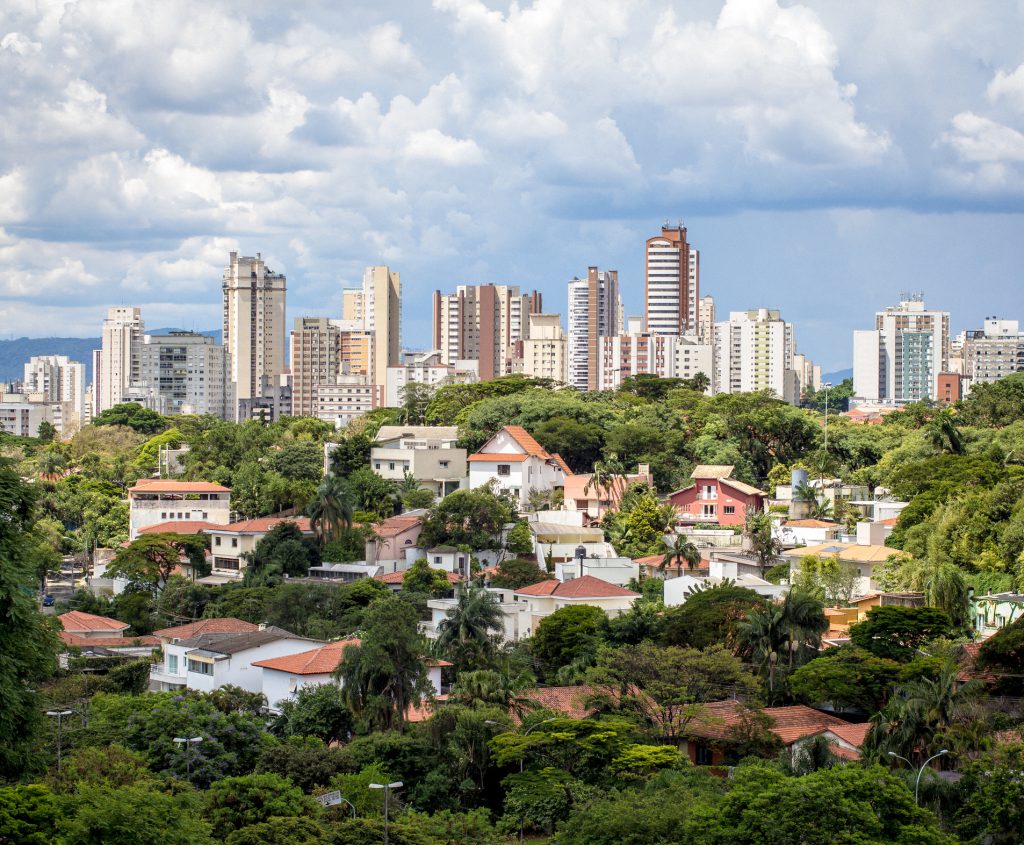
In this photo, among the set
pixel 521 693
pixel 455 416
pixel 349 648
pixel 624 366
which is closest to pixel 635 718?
pixel 521 693

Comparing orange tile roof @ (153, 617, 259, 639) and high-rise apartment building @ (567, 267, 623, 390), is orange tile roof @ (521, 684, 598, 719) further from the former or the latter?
high-rise apartment building @ (567, 267, 623, 390)

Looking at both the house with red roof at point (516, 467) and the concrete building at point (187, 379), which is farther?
the concrete building at point (187, 379)

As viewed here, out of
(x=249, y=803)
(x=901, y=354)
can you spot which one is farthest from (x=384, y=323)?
(x=249, y=803)

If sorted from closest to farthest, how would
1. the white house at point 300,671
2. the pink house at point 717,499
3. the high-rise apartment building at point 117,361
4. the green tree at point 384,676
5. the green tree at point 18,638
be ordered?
the green tree at point 18,638, the green tree at point 384,676, the white house at point 300,671, the pink house at point 717,499, the high-rise apartment building at point 117,361

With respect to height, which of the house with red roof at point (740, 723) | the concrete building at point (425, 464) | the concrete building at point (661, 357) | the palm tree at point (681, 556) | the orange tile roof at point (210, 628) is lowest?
the house with red roof at point (740, 723)

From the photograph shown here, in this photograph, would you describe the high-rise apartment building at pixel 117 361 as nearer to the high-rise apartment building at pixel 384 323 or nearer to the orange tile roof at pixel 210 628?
the high-rise apartment building at pixel 384 323

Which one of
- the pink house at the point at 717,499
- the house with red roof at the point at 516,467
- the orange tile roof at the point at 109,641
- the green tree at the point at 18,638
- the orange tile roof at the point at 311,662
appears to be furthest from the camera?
the house with red roof at the point at 516,467

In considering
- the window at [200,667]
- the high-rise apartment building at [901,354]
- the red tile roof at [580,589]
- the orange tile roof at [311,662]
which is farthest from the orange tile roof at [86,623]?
the high-rise apartment building at [901,354]
